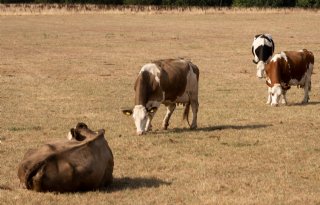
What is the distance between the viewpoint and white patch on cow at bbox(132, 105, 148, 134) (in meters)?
14.6

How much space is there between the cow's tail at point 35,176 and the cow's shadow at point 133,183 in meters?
1.01

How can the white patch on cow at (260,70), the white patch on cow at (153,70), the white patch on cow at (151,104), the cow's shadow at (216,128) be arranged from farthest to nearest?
the white patch on cow at (260,70) → the cow's shadow at (216,128) → the white patch on cow at (153,70) → the white patch on cow at (151,104)

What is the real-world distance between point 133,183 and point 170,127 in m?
5.82

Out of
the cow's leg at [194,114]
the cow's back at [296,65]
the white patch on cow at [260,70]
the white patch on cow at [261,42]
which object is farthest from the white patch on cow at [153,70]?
the white patch on cow at [261,42]

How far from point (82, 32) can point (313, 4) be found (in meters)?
49.2

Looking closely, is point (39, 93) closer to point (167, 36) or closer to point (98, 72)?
point (98, 72)

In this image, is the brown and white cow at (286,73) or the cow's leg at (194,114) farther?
the brown and white cow at (286,73)

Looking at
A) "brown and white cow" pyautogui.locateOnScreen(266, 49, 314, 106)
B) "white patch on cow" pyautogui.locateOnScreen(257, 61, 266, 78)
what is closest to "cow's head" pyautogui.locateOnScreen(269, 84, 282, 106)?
"brown and white cow" pyautogui.locateOnScreen(266, 49, 314, 106)

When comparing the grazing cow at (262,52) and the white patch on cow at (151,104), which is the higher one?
the white patch on cow at (151,104)

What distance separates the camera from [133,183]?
10.6m

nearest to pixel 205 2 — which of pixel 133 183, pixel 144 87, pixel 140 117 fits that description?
pixel 144 87

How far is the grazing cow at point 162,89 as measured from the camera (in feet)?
48.3

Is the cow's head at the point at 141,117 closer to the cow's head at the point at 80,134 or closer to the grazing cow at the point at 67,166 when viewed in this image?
the cow's head at the point at 80,134

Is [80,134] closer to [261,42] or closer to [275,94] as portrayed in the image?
[275,94]
